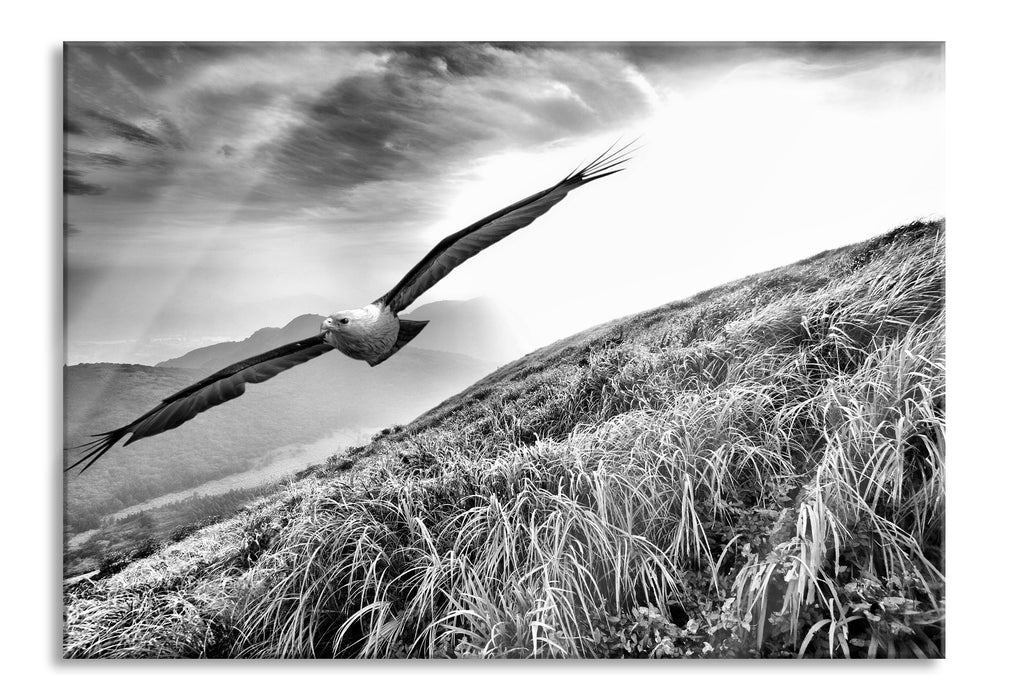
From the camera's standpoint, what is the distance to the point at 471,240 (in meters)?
2.18

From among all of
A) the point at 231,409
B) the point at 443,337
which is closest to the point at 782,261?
the point at 443,337

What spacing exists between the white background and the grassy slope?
12 cm

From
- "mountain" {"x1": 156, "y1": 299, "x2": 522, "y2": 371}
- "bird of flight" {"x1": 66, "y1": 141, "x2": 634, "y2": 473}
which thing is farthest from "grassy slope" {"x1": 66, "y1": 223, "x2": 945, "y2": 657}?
"bird of flight" {"x1": 66, "y1": 141, "x2": 634, "y2": 473}

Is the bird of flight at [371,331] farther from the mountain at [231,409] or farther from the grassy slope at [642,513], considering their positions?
the grassy slope at [642,513]

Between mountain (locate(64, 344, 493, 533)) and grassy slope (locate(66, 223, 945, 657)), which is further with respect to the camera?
mountain (locate(64, 344, 493, 533))

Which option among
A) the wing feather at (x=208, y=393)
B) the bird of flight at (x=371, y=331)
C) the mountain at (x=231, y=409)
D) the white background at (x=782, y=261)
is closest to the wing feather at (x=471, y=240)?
the bird of flight at (x=371, y=331)

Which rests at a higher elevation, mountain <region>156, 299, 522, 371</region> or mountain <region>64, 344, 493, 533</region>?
mountain <region>156, 299, 522, 371</region>

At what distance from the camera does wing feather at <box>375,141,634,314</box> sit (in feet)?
7.13

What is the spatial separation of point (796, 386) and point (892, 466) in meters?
0.35

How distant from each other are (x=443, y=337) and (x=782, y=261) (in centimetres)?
112

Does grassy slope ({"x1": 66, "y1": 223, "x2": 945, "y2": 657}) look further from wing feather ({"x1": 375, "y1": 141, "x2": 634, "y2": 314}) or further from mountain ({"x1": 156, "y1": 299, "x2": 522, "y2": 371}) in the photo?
wing feather ({"x1": 375, "y1": 141, "x2": 634, "y2": 314})
